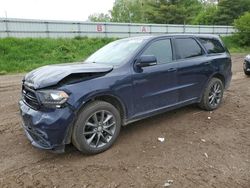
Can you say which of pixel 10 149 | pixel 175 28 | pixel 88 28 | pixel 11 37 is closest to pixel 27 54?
pixel 11 37

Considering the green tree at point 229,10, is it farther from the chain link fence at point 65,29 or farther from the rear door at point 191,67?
the rear door at point 191,67

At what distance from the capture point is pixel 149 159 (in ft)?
12.6

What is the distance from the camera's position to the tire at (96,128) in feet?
12.4

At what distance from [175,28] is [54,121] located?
2708 cm

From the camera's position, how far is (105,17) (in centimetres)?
7850

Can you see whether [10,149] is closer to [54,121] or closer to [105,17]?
[54,121]

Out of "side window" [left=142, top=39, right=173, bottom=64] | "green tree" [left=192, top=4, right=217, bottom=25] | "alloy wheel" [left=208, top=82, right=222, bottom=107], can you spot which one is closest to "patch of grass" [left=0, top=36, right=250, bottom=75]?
"alloy wheel" [left=208, top=82, right=222, bottom=107]

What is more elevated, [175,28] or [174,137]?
[175,28]

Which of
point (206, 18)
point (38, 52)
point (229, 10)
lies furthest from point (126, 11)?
point (38, 52)

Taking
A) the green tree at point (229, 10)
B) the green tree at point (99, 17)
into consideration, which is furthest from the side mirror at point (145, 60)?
the green tree at point (99, 17)

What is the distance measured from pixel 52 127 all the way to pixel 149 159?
4.60ft

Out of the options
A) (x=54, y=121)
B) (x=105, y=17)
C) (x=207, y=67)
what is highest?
(x=105, y=17)

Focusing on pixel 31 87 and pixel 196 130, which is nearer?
pixel 31 87

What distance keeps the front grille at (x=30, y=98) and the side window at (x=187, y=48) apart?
Result: 2.72 meters
